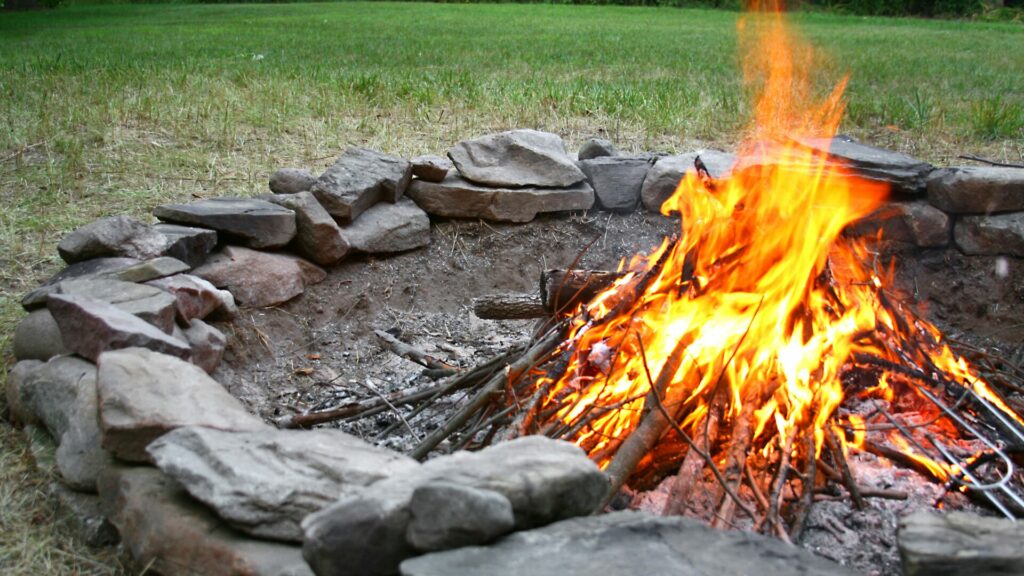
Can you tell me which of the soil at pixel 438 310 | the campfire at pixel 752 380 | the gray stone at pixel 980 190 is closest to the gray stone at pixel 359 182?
the soil at pixel 438 310

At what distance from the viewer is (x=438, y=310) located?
4.58 meters

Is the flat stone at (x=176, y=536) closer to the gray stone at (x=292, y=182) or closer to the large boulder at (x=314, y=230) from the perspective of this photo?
the large boulder at (x=314, y=230)

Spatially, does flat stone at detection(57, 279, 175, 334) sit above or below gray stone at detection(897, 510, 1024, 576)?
below

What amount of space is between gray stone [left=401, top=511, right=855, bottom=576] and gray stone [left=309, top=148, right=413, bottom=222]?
267cm

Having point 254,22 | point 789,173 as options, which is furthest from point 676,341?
point 254,22

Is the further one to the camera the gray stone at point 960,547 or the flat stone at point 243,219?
the flat stone at point 243,219

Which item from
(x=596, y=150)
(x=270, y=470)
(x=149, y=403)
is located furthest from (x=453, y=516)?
(x=596, y=150)

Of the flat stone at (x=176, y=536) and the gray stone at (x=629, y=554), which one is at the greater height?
the gray stone at (x=629, y=554)

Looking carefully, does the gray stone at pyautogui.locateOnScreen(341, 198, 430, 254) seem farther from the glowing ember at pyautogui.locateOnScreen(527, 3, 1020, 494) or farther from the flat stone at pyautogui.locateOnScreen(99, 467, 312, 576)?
the flat stone at pyautogui.locateOnScreen(99, 467, 312, 576)

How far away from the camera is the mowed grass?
512 centimetres

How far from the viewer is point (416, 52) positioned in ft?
38.8

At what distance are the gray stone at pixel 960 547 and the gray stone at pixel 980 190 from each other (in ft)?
9.07

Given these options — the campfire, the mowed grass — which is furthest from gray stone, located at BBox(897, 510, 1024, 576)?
the mowed grass

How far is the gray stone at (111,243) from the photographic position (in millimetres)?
3799
